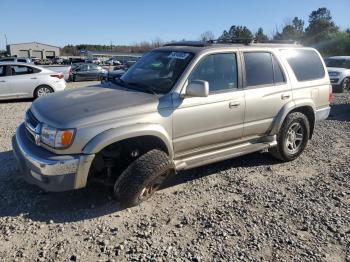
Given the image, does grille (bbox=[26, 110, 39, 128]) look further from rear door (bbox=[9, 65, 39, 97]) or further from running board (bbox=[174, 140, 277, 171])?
rear door (bbox=[9, 65, 39, 97])

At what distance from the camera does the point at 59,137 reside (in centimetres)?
383

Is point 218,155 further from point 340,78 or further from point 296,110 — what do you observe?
point 340,78

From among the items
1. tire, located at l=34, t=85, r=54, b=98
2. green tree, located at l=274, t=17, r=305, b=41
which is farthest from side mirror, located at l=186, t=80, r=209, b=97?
green tree, located at l=274, t=17, r=305, b=41

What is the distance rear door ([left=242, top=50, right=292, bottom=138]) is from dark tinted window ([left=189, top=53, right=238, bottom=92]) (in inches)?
8.7

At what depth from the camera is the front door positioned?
14.8ft

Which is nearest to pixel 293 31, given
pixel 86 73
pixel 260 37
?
pixel 260 37

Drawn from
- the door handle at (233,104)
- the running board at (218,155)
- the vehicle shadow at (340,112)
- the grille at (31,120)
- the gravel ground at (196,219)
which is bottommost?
the gravel ground at (196,219)

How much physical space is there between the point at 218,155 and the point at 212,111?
632 millimetres

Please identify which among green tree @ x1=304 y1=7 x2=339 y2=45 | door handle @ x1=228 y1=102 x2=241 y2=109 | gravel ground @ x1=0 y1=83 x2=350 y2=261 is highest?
green tree @ x1=304 y1=7 x2=339 y2=45

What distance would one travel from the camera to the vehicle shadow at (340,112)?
9914 mm

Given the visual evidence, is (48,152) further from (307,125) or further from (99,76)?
(99,76)

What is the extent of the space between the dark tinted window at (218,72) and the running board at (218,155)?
830mm

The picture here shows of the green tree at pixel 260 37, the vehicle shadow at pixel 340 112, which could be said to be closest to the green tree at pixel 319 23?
the green tree at pixel 260 37

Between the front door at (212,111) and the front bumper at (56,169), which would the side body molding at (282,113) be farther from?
the front bumper at (56,169)
